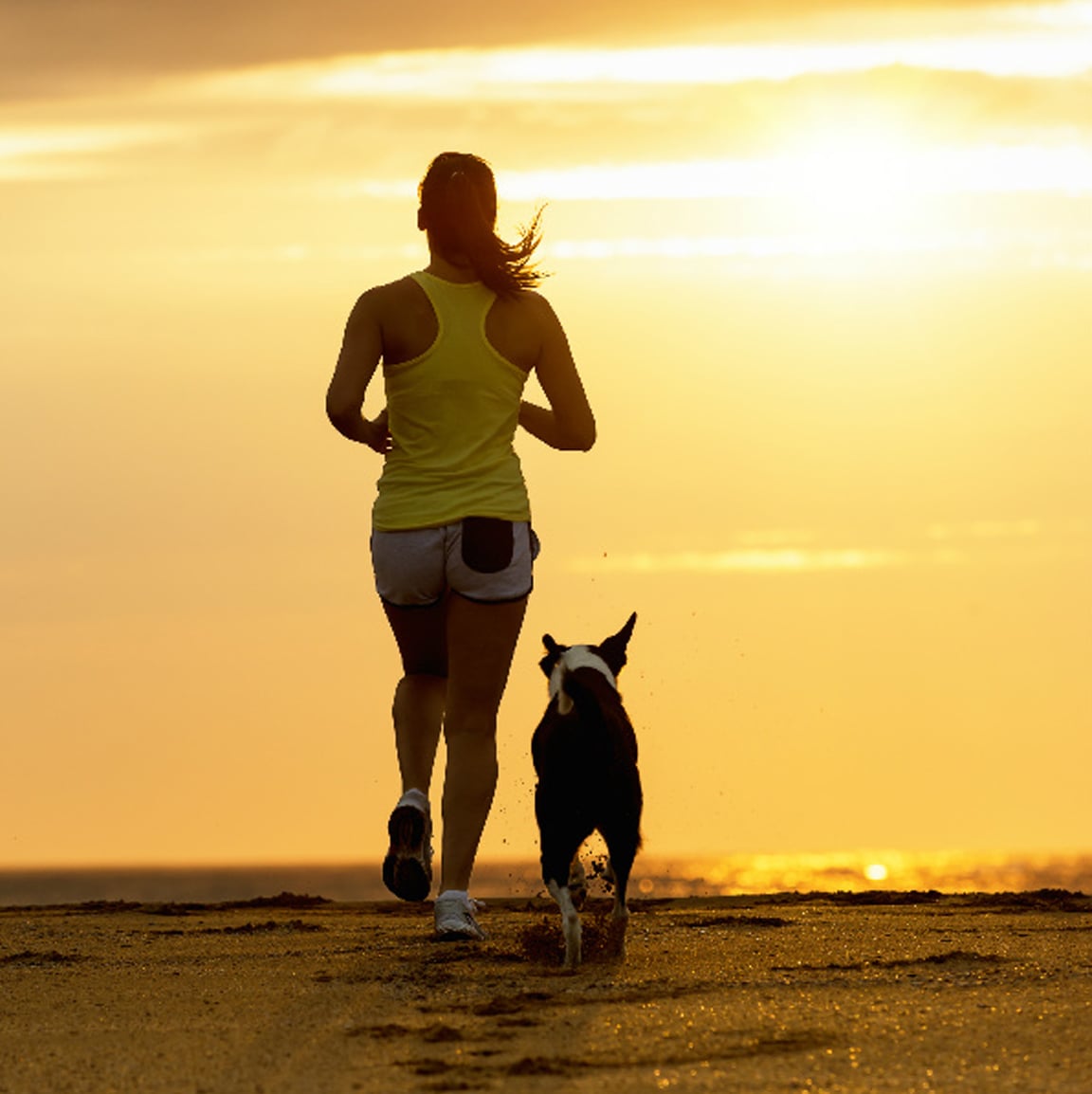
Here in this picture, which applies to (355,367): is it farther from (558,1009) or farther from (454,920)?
(558,1009)

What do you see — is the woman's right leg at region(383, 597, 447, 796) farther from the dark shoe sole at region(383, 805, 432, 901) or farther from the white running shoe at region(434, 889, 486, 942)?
the white running shoe at region(434, 889, 486, 942)

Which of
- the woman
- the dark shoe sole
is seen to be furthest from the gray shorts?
the dark shoe sole

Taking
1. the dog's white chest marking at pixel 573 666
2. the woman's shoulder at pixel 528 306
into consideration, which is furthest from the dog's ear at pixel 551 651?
the woman's shoulder at pixel 528 306

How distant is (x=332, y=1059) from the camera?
556 centimetres

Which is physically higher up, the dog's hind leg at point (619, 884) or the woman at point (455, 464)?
the woman at point (455, 464)

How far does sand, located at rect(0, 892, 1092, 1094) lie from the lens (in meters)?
5.30

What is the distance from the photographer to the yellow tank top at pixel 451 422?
8039 mm

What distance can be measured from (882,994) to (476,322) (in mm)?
2949

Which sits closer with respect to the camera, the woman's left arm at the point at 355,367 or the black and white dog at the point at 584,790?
the black and white dog at the point at 584,790

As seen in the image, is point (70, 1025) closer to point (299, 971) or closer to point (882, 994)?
point (299, 971)

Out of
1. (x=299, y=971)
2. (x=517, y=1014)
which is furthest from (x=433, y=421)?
(x=517, y=1014)

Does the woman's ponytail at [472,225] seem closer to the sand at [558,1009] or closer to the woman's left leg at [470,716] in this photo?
the woman's left leg at [470,716]

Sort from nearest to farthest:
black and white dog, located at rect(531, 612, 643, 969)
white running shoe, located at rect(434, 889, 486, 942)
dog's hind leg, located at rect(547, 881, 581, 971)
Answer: dog's hind leg, located at rect(547, 881, 581, 971), black and white dog, located at rect(531, 612, 643, 969), white running shoe, located at rect(434, 889, 486, 942)

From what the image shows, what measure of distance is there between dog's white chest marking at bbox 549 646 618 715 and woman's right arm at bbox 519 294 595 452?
0.81 metres
